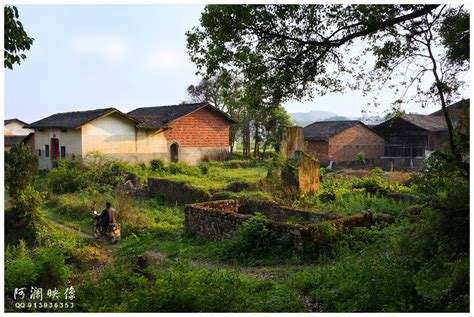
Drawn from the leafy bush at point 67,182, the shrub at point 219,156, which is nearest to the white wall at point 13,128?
the shrub at point 219,156

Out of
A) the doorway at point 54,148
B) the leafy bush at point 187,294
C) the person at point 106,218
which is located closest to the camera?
the leafy bush at point 187,294

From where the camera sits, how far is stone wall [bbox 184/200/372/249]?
30.7ft

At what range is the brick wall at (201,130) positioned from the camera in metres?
30.4

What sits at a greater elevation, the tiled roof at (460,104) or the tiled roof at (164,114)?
the tiled roof at (164,114)

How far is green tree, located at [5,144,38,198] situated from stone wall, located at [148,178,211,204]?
19.5 ft

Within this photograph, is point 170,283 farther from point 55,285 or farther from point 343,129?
point 343,129

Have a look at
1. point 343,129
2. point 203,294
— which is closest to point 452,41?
point 203,294

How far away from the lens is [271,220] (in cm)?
1112

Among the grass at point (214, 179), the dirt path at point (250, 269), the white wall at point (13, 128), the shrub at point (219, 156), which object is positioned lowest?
the dirt path at point (250, 269)

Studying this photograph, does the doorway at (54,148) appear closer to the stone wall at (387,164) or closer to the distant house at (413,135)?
the stone wall at (387,164)

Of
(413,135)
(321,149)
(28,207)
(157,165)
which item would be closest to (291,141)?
(157,165)

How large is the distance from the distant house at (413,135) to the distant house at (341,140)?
141 centimetres

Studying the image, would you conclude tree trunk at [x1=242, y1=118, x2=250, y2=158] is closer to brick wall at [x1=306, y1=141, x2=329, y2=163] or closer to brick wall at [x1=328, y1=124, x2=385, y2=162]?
brick wall at [x1=306, y1=141, x2=329, y2=163]

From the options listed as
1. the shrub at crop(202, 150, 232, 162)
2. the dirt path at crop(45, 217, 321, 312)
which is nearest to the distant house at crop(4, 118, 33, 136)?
the shrub at crop(202, 150, 232, 162)
